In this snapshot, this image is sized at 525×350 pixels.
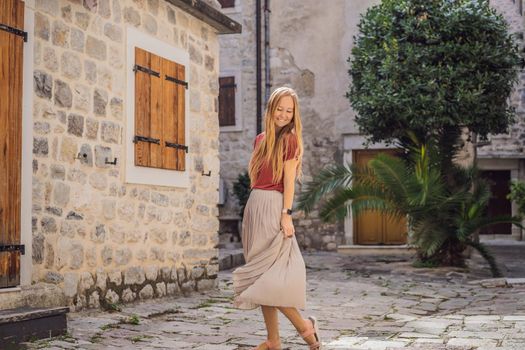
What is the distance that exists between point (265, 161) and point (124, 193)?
9.71 feet

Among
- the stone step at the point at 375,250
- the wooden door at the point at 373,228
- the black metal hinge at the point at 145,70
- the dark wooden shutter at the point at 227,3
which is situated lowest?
the stone step at the point at 375,250

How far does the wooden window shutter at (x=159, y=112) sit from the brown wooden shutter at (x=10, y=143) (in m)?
1.78

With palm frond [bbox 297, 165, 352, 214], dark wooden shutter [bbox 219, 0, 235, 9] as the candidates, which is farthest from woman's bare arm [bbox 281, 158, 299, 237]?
dark wooden shutter [bbox 219, 0, 235, 9]

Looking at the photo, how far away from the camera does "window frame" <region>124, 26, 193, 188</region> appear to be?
25.2 feet

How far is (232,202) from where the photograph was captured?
1714 cm

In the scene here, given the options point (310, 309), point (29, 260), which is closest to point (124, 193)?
point (29, 260)

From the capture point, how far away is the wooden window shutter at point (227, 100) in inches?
677

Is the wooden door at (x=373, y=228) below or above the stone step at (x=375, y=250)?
above

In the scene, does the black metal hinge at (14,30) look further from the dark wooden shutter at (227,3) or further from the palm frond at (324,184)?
the dark wooden shutter at (227,3)

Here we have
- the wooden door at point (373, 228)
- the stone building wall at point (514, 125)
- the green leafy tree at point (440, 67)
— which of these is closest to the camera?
the green leafy tree at point (440, 67)

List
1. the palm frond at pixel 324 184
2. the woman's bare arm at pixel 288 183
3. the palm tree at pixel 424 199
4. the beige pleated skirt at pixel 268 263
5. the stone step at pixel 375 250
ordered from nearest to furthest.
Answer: the beige pleated skirt at pixel 268 263, the woman's bare arm at pixel 288 183, the palm tree at pixel 424 199, the palm frond at pixel 324 184, the stone step at pixel 375 250

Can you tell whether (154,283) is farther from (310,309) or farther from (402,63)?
(402,63)

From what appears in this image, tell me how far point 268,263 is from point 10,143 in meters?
2.33

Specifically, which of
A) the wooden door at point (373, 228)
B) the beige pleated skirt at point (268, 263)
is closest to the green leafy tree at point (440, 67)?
the wooden door at point (373, 228)
